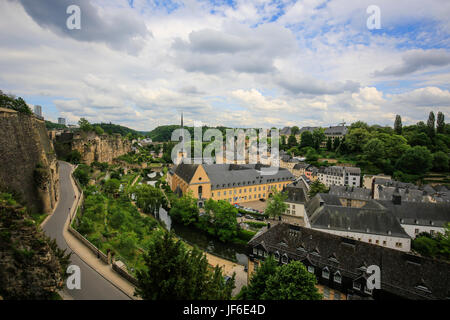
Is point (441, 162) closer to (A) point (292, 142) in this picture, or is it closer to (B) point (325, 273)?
(A) point (292, 142)

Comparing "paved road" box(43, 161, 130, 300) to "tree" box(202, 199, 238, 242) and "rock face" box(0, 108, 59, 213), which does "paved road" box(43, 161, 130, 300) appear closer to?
"rock face" box(0, 108, 59, 213)

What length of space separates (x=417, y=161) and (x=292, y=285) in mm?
63882

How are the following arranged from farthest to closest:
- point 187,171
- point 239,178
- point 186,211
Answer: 1. point 239,178
2. point 187,171
3. point 186,211

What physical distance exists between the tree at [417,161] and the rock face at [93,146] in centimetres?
8130

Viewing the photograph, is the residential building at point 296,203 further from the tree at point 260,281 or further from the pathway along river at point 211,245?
the tree at point 260,281

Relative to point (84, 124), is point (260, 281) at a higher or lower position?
lower

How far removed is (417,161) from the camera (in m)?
55.9

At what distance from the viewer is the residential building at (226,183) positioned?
4162 centimetres

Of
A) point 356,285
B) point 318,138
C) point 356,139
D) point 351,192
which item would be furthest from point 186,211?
point 318,138

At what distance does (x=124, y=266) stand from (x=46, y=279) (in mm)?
4966

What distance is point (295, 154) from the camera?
88750 millimetres

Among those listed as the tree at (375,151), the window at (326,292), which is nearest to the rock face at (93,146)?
the window at (326,292)
